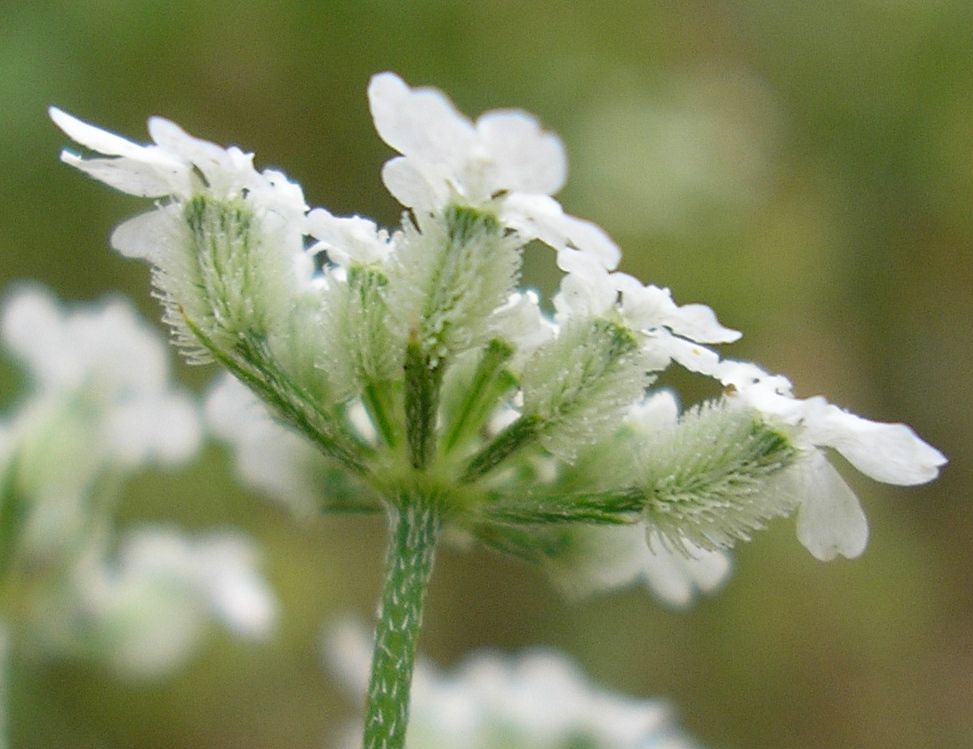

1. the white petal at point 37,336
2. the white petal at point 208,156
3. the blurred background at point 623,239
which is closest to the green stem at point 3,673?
the white petal at point 37,336

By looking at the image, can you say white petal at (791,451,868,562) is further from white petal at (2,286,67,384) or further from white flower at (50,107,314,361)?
white petal at (2,286,67,384)

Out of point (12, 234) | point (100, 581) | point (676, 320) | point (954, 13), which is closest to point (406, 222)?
point (676, 320)

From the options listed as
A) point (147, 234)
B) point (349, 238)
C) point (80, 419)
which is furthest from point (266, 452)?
point (80, 419)

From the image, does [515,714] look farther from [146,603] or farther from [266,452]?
[266,452]

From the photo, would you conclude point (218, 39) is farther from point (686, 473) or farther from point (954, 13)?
point (686, 473)

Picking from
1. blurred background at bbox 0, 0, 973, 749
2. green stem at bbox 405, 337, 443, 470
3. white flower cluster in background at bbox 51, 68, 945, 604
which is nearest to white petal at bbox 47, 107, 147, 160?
white flower cluster in background at bbox 51, 68, 945, 604

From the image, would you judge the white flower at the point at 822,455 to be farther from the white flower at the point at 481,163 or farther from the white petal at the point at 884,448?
the white flower at the point at 481,163
